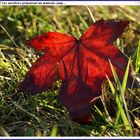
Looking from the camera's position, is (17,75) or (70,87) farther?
(17,75)

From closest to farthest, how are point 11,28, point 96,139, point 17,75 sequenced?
point 96,139, point 17,75, point 11,28

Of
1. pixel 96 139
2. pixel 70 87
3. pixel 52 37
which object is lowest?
pixel 96 139

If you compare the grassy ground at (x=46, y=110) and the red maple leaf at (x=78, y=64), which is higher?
the red maple leaf at (x=78, y=64)

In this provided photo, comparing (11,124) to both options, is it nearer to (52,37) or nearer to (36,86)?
(36,86)

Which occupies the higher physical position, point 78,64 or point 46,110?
point 78,64

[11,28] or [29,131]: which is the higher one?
[11,28]

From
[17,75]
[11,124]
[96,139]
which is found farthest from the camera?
[17,75]

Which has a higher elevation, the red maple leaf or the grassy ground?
the red maple leaf

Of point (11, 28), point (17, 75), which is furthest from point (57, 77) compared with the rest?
point (11, 28)
